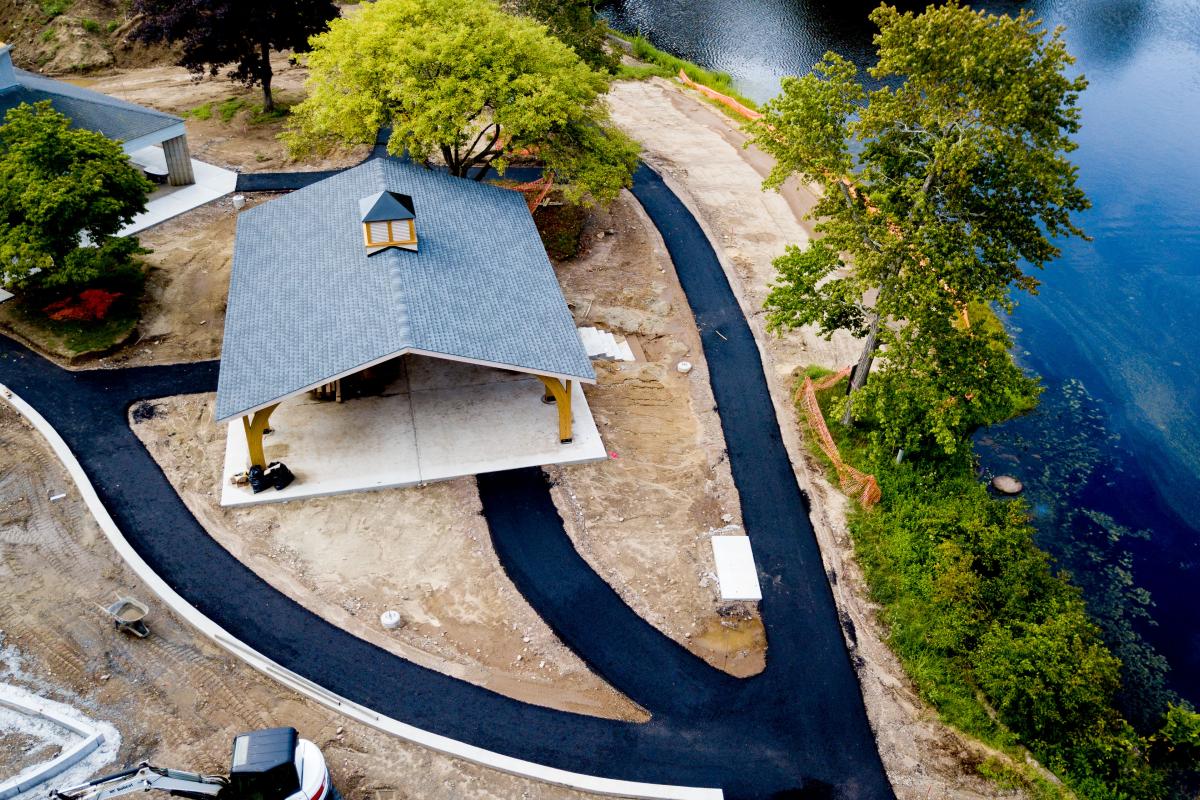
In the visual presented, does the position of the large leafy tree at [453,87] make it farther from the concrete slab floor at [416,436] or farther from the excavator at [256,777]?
the excavator at [256,777]

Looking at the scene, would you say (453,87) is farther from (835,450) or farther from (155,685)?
(155,685)

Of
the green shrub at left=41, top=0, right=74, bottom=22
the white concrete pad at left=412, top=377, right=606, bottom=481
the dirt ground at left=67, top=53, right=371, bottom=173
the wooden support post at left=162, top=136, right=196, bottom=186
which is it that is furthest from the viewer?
the green shrub at left=41, top=0, right=74, bottom=22

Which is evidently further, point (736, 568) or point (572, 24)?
point (572, 24)

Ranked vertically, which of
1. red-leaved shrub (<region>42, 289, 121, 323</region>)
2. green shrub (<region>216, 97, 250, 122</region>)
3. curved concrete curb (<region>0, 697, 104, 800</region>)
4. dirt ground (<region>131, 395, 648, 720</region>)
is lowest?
curved concrete curb (<region>0, 697, 104, 800</region>)

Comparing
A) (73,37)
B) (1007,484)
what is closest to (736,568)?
(1007,484)

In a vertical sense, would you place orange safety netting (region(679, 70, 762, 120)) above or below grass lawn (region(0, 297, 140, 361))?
above

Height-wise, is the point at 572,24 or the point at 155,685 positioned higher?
the point at 572,24

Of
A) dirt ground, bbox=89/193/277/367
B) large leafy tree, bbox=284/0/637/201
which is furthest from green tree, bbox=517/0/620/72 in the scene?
dirt ground, bbox=89/193/277/367

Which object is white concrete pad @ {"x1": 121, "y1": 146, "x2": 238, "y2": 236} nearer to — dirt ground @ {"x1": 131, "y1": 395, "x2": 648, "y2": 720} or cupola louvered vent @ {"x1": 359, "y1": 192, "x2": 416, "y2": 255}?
dirt ground @ {"x1": 131, "y1": 395, "x2": 648, "y2": 720}
